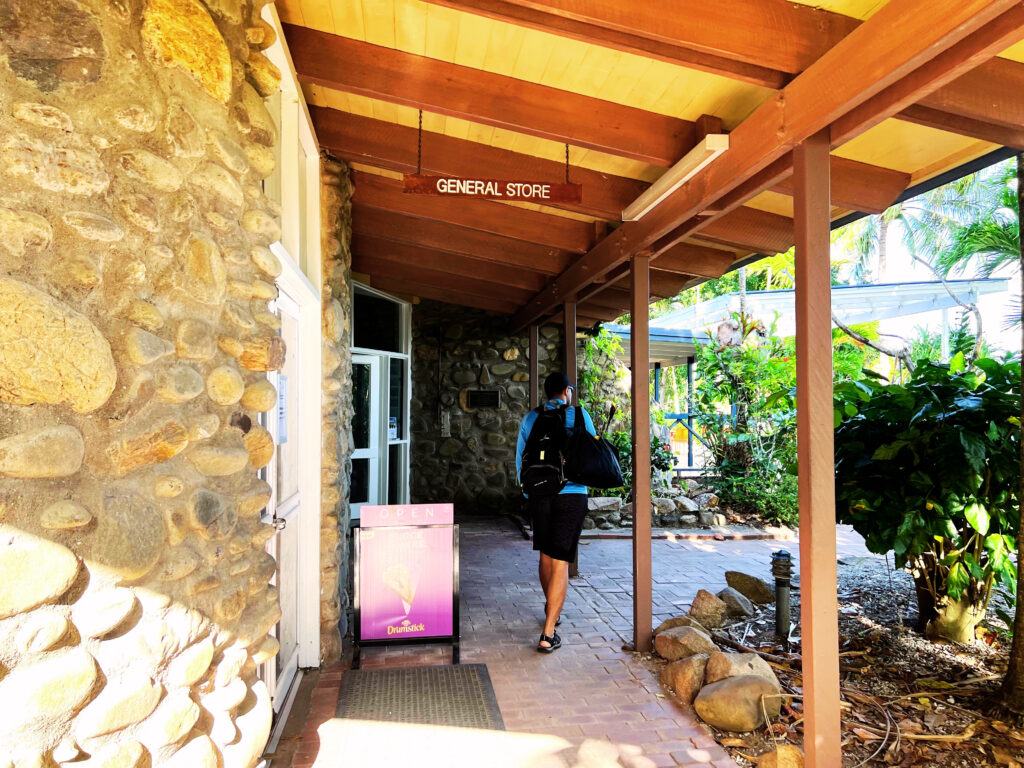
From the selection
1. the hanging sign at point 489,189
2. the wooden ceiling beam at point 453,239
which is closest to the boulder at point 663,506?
the wooden ceiling beam at point 453,239

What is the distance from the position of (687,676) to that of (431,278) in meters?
4.82

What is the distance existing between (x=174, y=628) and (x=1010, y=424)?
158 inches

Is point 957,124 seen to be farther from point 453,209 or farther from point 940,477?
point 453,209

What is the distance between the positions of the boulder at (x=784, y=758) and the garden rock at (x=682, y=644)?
1.00 meters

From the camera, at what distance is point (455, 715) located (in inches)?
122

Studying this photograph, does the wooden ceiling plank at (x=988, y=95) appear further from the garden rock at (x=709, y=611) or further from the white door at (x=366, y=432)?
the white door at (x=366, y=432)

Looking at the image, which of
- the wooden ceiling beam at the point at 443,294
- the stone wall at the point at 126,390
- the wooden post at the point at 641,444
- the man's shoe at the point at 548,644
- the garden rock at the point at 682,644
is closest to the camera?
the stone wall at the point at 126,390

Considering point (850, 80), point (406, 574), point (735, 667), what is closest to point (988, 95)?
point (850, 80)

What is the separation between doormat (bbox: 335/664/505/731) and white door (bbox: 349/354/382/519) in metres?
3.07

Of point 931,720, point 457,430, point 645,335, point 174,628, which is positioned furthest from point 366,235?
point 931,720

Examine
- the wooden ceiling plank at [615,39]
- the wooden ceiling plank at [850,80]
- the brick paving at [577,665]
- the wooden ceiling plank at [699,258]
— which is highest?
the wooden ceiling plank at [615,39]

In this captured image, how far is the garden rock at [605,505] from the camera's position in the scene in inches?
316

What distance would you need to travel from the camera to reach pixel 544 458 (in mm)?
4125

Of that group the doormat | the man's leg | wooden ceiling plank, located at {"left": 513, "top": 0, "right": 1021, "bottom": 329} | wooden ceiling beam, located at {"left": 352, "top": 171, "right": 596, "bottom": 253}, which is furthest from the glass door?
wooden ceiling plank, located at {"left": 513, "top": 0, "right": 1021, "bottom": 329}
